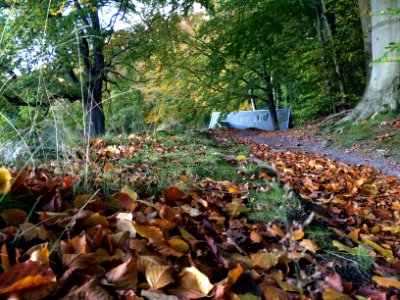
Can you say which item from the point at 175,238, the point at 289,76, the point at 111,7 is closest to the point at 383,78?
the point at 289,76

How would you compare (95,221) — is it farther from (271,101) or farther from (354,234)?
(271,101)

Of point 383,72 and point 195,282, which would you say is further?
point 383,72

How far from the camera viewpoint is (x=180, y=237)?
153cm

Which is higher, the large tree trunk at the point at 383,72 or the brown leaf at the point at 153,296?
the large tree trunk at the point at 383,72

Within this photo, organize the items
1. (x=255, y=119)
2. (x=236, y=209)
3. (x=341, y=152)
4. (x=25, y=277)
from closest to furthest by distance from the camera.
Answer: (x=25, y=277) < (x=236, y=209) < (x=341, y=152) < (x=255, y=119)

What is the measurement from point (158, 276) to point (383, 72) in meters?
8.11

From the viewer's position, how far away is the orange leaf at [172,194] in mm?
1993

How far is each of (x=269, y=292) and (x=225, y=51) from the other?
41.2 feet

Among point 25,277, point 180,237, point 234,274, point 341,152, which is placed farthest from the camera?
point 341,152

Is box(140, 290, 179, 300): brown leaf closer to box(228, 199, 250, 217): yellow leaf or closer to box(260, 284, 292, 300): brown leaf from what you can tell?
box(260, 284, 292, 300): brown leaf

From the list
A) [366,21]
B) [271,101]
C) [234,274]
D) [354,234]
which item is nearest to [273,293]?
[234,274]

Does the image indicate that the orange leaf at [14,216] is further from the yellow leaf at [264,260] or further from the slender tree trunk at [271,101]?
the slender tree trunk at [271,101]

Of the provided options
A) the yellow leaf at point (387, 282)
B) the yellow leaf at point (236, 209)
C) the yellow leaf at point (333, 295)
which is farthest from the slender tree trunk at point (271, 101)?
the yellow leaf at point (333, 295)

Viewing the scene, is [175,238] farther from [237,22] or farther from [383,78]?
[237,22]
